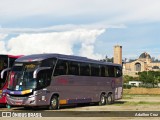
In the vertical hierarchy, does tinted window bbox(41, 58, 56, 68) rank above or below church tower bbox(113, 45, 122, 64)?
below

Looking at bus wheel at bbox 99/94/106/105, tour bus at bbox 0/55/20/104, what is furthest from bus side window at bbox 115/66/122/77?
tour bus at bbox 0/55/20/104

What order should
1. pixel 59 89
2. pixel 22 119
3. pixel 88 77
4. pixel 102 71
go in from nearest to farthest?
1. pixel 22 119
2. pixel 59 89
3. pixel 88 77
4. pixel 102 71

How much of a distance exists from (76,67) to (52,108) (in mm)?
3727

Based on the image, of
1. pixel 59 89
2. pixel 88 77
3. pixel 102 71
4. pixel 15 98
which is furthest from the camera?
pixel 102 71

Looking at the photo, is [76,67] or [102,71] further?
[102,71]

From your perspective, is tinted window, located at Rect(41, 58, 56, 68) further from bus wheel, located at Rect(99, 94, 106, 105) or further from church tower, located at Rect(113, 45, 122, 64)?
church tower, located at Rect(113, 45, 122, 64)

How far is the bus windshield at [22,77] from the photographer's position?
22172mm

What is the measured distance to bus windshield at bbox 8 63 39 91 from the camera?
72.7 ft

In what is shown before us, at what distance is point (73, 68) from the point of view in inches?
1003

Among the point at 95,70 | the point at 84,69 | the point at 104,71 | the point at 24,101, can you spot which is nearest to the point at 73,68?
the point at 84,69

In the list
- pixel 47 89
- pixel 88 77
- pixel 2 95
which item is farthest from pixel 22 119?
pixel 88 77

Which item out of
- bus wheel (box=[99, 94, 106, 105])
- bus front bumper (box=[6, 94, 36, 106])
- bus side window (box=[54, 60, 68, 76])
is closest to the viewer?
bus front bumper (box=[6, 94, 36, 106])

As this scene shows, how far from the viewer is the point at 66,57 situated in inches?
989

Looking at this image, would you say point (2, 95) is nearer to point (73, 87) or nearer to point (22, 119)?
point (73, 87)
